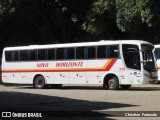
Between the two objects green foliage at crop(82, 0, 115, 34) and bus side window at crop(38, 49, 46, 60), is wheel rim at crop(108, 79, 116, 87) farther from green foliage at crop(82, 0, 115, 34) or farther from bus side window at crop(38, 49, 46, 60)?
green foliage at crop(82, 0, 115, 34)

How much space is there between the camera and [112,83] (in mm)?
28359

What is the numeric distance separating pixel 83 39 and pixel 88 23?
316cm

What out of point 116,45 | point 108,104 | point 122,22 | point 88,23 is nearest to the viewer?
point 108,104

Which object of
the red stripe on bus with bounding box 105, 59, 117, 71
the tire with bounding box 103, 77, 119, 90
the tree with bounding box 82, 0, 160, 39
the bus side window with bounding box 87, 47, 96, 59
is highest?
the tree with bounding box 82, 0, 160, 39

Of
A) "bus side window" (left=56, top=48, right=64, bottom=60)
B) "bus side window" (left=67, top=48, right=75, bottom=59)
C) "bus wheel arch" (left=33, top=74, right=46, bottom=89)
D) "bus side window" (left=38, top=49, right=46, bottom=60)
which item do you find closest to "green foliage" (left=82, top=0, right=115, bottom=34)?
"bus side window" (left=38, top=49, right=46, bottom=60)

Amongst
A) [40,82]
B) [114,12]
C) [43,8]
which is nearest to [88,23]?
[114,12]

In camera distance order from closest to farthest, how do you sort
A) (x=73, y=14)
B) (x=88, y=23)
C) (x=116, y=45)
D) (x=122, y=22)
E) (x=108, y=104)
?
(x=108, y=104) < (x=116, y=45) < (x=122, y=22) < (x=88, y=23) < (x=73, y=14)

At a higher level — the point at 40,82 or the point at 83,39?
the point at 83,39

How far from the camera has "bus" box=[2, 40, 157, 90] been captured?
2777cm

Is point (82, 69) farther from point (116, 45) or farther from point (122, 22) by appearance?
point (122, 22)

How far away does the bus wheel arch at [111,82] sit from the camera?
28206 mm

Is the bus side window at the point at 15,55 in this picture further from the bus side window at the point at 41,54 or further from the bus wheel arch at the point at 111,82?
the bus wheel arch at the point at 111,82

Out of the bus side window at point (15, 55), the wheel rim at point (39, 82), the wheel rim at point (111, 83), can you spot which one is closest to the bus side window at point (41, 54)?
the wheel rim at point (39, 82)

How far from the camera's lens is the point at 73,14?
1587 inches
